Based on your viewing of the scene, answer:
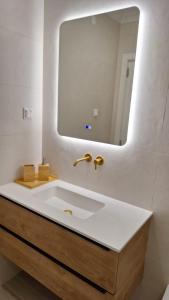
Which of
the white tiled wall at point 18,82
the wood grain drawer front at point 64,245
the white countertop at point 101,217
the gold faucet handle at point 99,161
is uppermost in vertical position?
the white tiled wall at point 18,82

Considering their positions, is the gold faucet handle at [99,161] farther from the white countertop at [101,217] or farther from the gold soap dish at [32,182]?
the gold soap dish at [32,182]

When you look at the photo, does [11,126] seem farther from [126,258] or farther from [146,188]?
[126,258]

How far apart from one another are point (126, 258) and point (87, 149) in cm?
76

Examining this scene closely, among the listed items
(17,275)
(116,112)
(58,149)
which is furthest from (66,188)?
(17,275)

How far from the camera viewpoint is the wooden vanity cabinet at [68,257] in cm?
102

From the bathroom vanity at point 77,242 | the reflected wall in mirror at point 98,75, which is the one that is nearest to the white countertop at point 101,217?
the bathroom vanity at point 77,242

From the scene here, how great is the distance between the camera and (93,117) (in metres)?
1.51

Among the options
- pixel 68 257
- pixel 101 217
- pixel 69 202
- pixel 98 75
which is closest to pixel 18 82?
pixel 98 75

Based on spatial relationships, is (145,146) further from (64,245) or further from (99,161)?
(64,245)

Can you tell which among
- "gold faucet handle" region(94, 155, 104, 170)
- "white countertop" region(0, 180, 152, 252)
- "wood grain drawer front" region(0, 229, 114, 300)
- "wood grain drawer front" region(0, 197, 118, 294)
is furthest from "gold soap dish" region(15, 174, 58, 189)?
"gold faucet handle" region(94, 155, 104, 170)

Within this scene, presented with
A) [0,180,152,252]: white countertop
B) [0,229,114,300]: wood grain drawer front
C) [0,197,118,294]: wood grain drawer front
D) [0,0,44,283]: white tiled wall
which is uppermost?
[0,0,44,283]: white tiled wall

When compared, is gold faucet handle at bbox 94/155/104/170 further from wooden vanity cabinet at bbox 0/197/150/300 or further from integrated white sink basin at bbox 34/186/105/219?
wooden vanity cabinet at bbox 0/197/150/300

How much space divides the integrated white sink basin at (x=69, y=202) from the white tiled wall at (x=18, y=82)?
33cm

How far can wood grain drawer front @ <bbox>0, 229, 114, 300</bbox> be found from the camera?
1.10 metres
